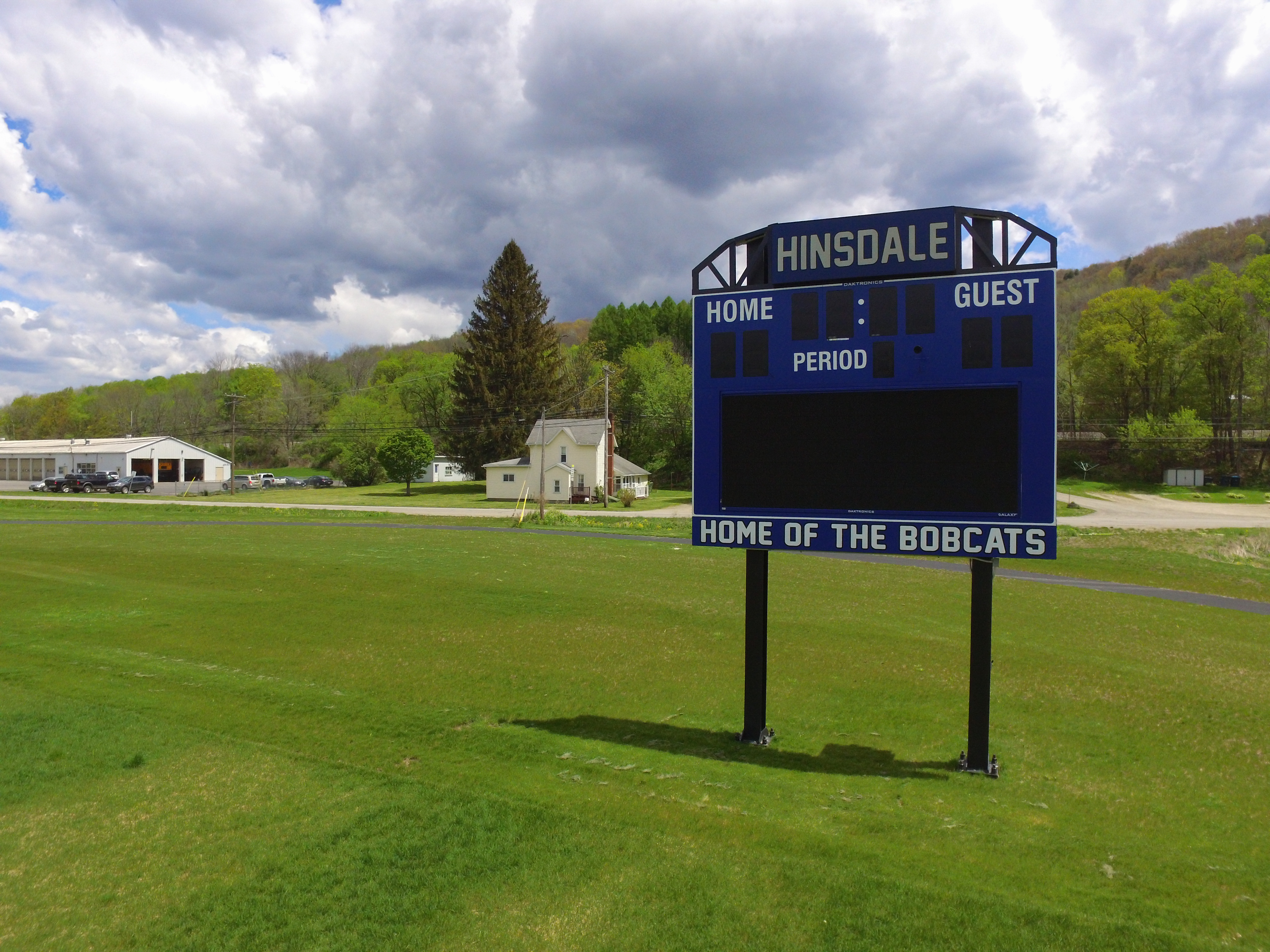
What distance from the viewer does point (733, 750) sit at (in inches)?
339

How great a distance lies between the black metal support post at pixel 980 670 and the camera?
8.10m

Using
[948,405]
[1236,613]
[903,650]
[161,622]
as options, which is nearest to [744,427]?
[948,405]

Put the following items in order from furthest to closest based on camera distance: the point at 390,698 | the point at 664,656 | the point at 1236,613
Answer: the point at 1236,613
the point at 664,656
the point at 390,698

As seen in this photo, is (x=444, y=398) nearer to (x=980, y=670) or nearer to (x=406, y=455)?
(x=406, y=455)

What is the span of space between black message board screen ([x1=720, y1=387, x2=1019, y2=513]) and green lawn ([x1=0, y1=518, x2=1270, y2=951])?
2771 mm

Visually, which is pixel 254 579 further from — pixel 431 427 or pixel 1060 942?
pixel 431 427

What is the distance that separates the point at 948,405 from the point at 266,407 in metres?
136

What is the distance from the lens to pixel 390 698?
10141mm

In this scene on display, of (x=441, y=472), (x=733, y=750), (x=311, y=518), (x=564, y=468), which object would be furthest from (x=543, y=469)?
(x=441, y=472)

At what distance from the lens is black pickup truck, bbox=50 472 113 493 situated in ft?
229

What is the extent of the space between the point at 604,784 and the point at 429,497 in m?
66.7

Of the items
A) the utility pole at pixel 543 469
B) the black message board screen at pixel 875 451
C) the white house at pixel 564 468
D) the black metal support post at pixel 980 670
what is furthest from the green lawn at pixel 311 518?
the black metal support post at pixel 980 670

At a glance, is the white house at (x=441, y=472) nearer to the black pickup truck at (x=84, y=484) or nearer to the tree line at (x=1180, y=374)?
the black pickup truck at (x=84, y=484)

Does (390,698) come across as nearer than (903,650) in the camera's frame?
Yes
